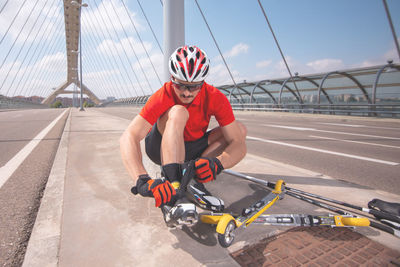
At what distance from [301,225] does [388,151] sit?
4118 millimetres

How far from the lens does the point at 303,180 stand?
278cm

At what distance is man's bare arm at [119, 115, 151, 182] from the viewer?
6.32ft

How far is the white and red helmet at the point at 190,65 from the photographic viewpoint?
204cm

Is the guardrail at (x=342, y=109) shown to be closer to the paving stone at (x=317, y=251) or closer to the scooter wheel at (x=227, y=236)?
the paving stone at (x=317, y=251)

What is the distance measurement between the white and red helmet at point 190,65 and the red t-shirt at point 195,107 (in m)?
0.23

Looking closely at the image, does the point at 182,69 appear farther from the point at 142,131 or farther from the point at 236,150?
the point at 236,150

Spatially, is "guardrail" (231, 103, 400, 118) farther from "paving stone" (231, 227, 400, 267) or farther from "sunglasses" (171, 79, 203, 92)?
"sunglasses" (171, 79, 203, 92)

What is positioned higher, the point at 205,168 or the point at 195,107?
the point at 195,107

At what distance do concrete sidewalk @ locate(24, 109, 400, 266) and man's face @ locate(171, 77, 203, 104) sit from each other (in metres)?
0.94

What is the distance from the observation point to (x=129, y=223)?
5.85 feet

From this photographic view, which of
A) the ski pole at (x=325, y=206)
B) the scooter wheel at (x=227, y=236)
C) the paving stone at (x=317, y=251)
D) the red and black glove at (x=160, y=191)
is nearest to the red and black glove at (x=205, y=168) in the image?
the red and black glove at (x=160, y=191)

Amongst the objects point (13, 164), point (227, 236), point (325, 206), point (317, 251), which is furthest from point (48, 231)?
point (13, 164)

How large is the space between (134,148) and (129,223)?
613 mm

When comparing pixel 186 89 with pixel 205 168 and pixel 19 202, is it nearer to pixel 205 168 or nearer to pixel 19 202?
pixel 205 168
